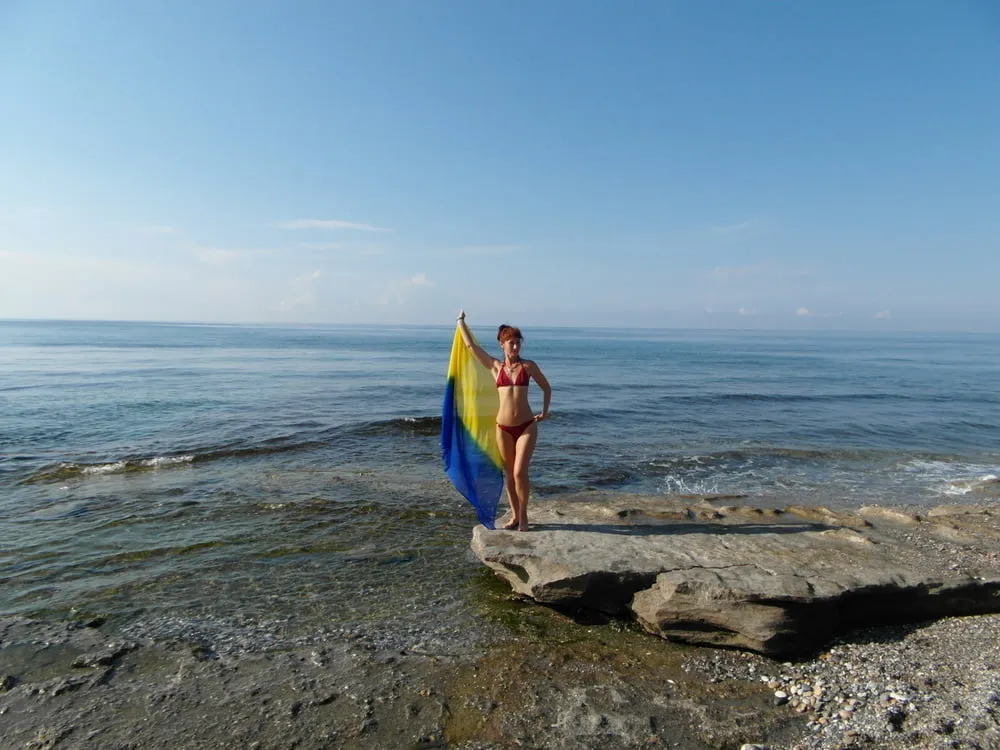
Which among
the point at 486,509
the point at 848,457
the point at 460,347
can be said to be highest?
the point at 460,347

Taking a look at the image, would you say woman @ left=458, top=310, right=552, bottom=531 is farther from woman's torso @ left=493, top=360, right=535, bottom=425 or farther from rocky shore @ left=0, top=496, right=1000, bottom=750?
rocky shore @ left=0, top=496, right=1000, bottom=750

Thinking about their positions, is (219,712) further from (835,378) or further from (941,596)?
(835,378)

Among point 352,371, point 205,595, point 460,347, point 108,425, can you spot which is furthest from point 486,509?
point 352,371

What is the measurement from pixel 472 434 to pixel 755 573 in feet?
11.3

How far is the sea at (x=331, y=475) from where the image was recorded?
5734 millimetres

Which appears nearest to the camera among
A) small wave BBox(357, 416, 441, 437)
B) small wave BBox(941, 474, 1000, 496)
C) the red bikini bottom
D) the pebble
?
the pebble

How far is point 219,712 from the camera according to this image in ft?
12.5

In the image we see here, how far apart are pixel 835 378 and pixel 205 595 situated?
34114 millimetres

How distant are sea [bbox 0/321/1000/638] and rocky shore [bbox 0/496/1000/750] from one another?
40 centimetres

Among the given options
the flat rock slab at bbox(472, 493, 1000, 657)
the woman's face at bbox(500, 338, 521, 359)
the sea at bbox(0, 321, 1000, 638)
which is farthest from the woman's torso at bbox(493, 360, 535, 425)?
the sea at bbox(0, 321, 1000, 638)

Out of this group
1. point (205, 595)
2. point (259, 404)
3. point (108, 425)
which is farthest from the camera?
point (259, 404)

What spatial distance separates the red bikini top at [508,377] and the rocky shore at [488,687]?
7.91ft

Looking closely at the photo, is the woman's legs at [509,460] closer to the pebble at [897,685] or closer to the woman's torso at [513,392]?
the woman's torso at [513,392]

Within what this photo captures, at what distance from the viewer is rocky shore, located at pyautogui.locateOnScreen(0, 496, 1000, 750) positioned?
362cm
